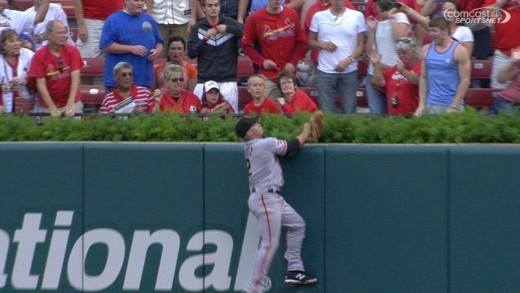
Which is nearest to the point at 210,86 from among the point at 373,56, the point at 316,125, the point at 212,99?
the point at 212,99

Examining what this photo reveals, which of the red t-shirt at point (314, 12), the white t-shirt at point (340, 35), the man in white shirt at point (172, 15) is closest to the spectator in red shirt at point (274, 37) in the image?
the red t-shirt at point (314, 12)

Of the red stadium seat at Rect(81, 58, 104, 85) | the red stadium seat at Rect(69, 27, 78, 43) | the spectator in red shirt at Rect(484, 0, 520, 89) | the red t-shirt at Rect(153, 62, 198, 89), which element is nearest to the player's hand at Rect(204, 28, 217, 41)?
the red t-shirt at Rect(153, 62, 198, 89)

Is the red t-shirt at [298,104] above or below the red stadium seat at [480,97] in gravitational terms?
above

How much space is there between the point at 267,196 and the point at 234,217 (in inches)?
21.1

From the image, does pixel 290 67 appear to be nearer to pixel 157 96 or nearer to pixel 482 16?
pixel 157 96

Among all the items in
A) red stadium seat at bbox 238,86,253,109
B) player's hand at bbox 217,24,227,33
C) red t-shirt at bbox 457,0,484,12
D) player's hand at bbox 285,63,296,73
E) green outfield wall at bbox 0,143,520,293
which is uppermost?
red t-shirt at bbox 457,0,484,12

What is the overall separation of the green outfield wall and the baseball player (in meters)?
0.20

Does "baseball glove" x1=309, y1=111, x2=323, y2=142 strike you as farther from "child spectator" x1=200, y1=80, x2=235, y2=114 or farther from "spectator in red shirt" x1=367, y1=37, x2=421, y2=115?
"child spectator" x1=200, y1=80, x2=235, y2=114

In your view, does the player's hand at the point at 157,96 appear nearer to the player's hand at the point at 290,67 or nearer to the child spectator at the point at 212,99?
the child spectator at the point at 212,99

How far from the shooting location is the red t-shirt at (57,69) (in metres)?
10.2

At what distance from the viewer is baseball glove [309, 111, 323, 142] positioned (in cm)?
852

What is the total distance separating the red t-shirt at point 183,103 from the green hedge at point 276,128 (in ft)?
3.09

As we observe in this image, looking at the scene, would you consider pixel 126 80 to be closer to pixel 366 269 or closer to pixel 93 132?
pixel 93 132

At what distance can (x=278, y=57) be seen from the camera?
1097 centimetres
